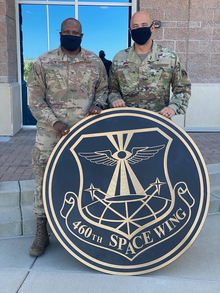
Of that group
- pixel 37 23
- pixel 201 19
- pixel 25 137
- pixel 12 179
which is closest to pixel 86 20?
pixel 37 23

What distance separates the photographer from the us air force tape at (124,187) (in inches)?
91.6

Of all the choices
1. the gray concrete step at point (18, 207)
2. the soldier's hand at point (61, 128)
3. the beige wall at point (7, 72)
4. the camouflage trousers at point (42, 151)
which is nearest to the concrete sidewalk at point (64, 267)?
the gray concrete step at point (18, 207)

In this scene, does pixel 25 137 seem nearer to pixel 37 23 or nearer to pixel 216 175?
pixel 37 23

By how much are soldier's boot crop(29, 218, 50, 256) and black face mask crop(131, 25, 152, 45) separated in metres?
1.62

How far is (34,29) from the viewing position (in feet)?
21.4

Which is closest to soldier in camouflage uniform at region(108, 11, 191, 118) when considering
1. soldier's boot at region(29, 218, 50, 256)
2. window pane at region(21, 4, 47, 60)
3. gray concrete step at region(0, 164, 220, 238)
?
soldier's boot at region(29, 218, 50, 256)

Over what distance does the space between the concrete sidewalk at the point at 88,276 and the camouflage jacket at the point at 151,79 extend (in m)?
1.19

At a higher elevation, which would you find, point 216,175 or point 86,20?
point 86,20

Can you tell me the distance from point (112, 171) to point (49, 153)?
575 millimetres

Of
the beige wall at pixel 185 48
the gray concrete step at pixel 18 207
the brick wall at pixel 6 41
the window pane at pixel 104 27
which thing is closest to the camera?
the gray concrete step at pixel 18 207

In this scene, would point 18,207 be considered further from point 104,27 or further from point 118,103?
point 104,27

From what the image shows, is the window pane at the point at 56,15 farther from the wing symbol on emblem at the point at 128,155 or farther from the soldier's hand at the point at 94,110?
the wing symbol on emblem at the point at 128,155

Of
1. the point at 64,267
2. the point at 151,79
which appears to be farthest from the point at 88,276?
the point at 151,79

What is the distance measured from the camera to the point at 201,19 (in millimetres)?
6125
